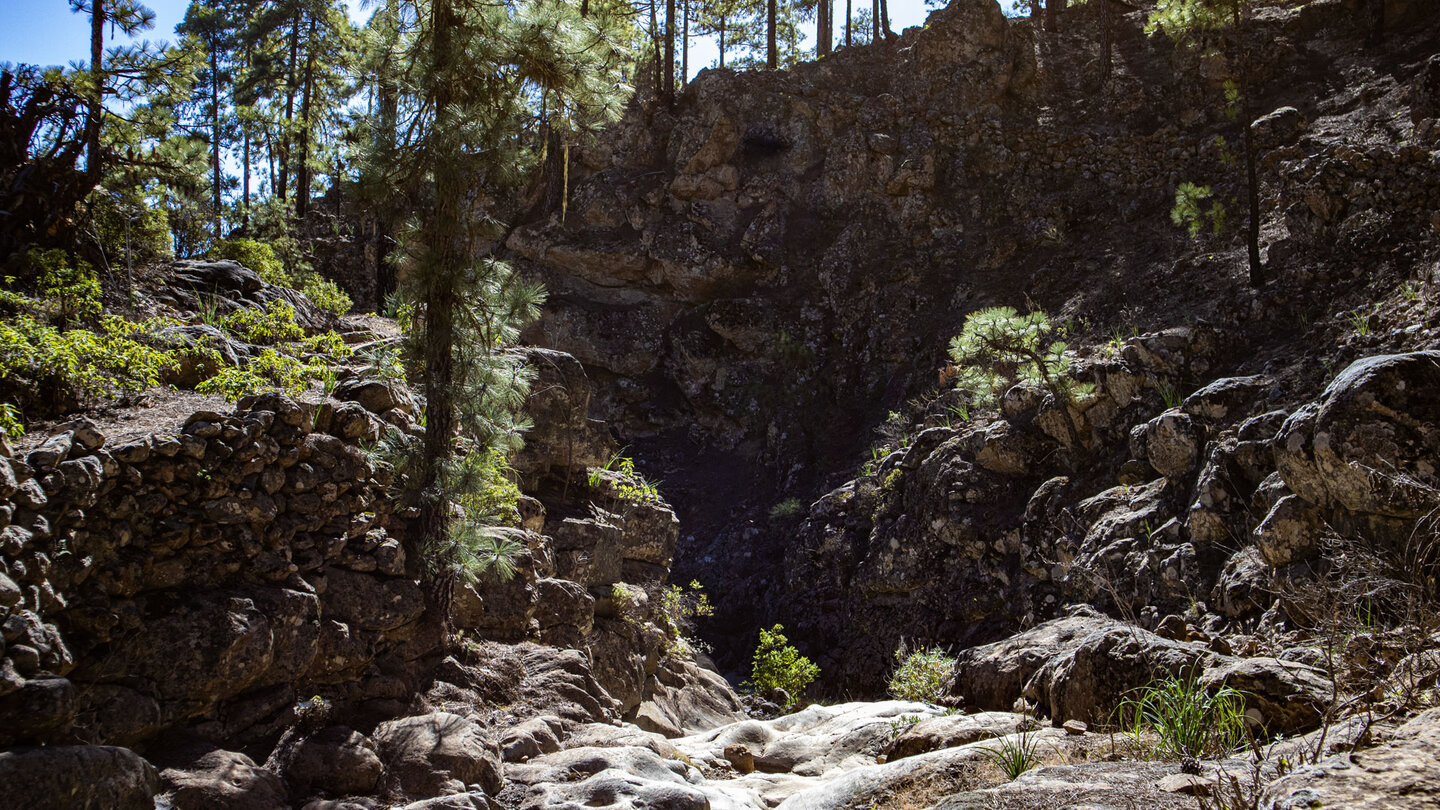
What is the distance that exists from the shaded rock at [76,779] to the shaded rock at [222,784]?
18cm

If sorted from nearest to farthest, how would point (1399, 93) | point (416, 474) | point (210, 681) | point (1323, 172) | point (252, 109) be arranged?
point (210, 681)
point (416, 474)
point (1323, 172)
point (1399, 93)
point (252, 109)

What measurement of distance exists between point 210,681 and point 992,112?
2111cm

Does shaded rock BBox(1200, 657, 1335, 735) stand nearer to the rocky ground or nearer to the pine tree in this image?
the rocky ground

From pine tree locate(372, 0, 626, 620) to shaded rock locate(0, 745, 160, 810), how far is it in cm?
258

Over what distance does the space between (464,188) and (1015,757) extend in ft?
18.6

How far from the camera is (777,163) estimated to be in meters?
22.3

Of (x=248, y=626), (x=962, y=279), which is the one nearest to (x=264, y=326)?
(x=248, y=626)

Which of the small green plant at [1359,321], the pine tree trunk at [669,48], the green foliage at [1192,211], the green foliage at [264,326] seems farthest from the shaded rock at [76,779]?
the pine tree trunk at [669,48]

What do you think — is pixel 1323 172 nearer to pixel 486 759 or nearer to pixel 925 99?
pixel 925 99

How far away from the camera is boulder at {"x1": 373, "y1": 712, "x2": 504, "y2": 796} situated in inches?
193

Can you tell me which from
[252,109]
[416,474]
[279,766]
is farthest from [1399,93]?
[252,109]

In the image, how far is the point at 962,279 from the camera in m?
18.4

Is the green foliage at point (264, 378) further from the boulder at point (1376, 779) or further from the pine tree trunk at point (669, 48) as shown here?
the pine tree trunk at point (669, 48)

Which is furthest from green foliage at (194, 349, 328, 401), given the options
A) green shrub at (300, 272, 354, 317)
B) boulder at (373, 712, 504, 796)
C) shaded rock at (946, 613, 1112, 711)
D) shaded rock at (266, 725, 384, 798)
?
shaded rock at (946, 613, 1112, 711)
